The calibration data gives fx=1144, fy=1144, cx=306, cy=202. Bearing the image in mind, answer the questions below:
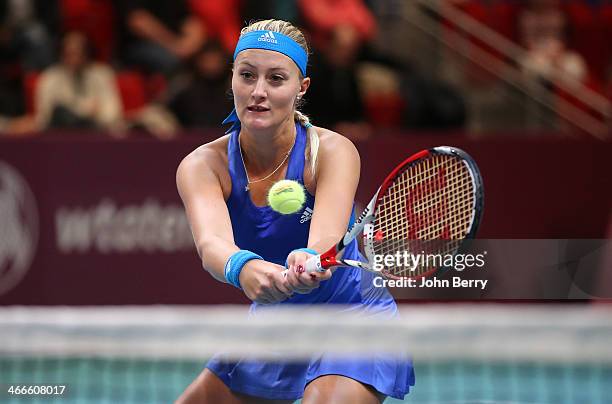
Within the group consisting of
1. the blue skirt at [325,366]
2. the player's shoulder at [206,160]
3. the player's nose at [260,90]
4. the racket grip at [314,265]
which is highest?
the player's nose at [260,90]

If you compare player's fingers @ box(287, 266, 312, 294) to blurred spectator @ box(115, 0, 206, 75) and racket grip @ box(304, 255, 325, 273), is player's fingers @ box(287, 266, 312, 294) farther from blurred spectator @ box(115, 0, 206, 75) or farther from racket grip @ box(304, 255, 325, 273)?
blurred spectator @ box(115, 0, 206, 75)

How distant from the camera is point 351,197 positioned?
395cm

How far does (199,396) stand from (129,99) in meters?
5.43

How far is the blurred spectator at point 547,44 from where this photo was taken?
10.1 metres

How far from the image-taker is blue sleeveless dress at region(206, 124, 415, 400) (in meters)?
3.96

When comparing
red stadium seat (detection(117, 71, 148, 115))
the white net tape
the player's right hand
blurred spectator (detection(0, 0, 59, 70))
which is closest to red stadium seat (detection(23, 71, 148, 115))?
red stadium seat (detection(117, 71, 148, 115))

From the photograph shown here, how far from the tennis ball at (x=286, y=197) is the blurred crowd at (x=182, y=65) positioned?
4294mm

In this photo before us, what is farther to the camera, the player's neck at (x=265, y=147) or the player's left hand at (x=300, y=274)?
the player's neck at (x=265, y=147)

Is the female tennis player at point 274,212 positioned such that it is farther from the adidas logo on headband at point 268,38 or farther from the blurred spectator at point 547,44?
the blurred spectator at point 547,44

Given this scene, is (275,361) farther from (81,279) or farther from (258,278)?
(81,279)

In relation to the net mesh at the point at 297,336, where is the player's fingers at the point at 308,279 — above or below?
above

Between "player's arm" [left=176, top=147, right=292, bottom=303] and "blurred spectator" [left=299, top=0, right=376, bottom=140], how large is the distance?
4.10m

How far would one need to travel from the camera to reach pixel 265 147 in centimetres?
409

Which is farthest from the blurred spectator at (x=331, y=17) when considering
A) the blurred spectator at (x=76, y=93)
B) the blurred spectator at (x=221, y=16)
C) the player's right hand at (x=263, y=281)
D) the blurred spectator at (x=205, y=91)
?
the player's right hand at (x=263, y=281)
